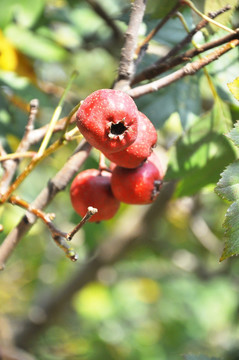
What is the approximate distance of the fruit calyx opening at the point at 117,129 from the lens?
0.78m

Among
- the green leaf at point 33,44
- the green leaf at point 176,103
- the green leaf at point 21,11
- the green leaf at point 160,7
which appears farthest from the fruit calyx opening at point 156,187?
the green leaf at point 33,44

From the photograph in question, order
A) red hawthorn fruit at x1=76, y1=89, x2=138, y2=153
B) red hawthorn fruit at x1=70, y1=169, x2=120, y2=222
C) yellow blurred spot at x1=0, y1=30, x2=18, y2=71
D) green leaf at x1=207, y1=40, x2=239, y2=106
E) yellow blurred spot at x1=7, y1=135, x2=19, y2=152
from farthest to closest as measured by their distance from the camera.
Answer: yellow blurred spot at x1=0, y1=30, x2=18, y2=71 → yellow blurred spot at x1=7, y1=135, x2=19, y2=152 → green leaf at x1=207, y1=40, x2=239, y2=106 → red hawthorn fruit at x1=70, y1=169, x2=120, y2=222 → red hawthorn fruit at x1=76, y1=89, x2=138, y2=153

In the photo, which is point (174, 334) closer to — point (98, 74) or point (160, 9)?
point (98, 74)

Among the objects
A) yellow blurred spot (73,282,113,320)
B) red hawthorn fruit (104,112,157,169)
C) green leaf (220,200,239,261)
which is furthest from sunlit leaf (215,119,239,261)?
yellow blurred spot (73,282,113,320)

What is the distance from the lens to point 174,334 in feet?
9.36

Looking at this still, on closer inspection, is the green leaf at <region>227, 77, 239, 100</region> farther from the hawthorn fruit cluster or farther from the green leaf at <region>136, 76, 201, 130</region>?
the green leaf at <region>136, 76, 201, 130</region>

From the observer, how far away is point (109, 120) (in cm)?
78

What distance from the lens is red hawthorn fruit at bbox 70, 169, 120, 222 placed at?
1.01 m

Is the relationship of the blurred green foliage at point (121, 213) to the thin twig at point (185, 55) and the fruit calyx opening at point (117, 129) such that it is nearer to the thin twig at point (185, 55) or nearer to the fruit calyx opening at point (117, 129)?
the thin twig at point (185, 55)

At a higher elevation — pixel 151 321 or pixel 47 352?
pixel 151 321

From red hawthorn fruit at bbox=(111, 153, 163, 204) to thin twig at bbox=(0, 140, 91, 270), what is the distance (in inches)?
2.9

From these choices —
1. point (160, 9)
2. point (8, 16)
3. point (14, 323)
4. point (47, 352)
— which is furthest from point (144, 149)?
point (14, 323)

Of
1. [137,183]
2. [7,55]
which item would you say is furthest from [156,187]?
[7,55]

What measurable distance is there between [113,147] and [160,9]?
1.48 ft
